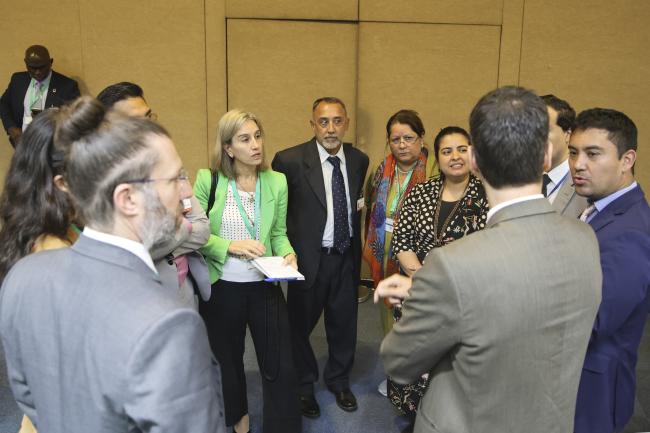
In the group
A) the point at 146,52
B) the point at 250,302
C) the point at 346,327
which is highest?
the point at 146,52

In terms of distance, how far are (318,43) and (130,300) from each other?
14.0 feet

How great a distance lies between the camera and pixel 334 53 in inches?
194

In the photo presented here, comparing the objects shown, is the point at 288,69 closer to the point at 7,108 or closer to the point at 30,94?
the point at 30,94

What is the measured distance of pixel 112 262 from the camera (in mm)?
1061

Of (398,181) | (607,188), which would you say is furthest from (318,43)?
(607,188)

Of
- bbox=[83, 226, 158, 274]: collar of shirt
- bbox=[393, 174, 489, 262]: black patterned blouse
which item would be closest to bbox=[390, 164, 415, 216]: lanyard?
bbox=[393, 174, 489, 262]: black patterned blouse

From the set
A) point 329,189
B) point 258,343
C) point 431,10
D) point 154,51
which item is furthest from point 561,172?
point 154,51

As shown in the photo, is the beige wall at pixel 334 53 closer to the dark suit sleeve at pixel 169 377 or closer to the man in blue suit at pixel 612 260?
the man in blue suit at pixel 612 260

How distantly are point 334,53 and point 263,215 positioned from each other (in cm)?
272

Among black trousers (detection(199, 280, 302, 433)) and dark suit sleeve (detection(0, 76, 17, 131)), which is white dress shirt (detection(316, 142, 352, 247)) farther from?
dark suit sleeve (detection(0, 76, 17, 131))

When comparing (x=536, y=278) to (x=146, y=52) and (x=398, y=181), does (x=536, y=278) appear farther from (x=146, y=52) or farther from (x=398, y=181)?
(x=146, y=52)

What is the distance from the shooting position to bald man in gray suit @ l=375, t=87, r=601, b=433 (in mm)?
1203

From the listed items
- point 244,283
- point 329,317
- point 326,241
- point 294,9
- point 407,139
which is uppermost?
point 294,9

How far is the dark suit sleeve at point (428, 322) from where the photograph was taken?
1205 mm
